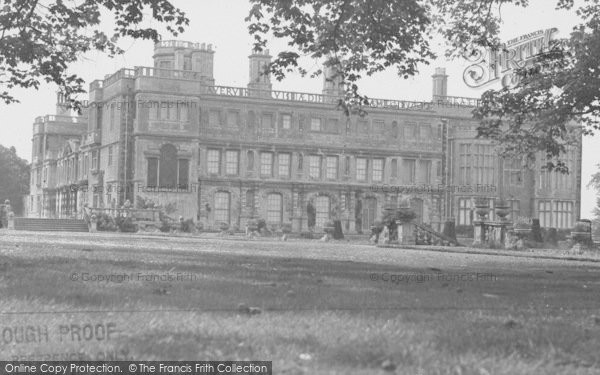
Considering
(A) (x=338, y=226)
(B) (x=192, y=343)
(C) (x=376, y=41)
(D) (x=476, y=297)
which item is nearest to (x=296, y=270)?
(D) (x=476, y=297)

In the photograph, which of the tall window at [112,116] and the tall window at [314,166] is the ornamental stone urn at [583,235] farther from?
the tall window at [112,116]

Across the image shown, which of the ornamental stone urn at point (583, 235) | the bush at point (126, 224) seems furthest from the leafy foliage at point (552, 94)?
the bush at point (126, 224)

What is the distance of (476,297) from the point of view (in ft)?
26.7

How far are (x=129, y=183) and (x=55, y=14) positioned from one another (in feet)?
131

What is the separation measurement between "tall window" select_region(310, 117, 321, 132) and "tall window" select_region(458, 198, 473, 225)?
12161 millimetres

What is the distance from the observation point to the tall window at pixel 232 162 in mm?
57031

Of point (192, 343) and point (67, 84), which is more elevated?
point (67, 84)

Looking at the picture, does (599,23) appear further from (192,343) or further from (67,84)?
(192,343)

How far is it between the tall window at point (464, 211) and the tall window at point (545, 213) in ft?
18.8

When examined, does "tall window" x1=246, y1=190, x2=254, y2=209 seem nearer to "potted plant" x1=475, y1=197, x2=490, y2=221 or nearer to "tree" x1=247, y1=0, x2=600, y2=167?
"potted plant" x1=475, y1=197, x2=490, y2=221

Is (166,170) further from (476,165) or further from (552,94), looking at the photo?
(552,94)

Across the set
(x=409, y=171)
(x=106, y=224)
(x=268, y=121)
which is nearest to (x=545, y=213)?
(x=409, y=171)

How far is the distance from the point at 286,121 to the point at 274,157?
271cm

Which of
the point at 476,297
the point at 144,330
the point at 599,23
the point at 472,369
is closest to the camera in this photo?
the point at 472,369
